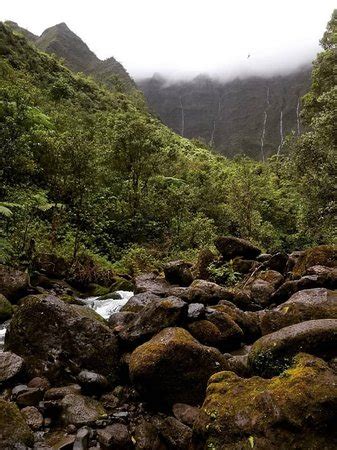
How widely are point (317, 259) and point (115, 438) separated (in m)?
8.60

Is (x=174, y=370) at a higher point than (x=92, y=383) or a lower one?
higher

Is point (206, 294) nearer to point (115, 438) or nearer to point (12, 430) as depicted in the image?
point (115, 438)

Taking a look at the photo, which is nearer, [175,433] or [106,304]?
[175,433]

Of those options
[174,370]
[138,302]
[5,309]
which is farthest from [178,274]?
[174,370]

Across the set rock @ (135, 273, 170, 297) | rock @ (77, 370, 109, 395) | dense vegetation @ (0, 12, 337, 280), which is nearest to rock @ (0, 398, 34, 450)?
rock @ (77, 370, 109, 395)

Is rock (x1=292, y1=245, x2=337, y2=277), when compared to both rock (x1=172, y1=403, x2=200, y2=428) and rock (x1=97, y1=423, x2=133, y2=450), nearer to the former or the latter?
rock (x1=172, y1=403, x2=200, y2=428)

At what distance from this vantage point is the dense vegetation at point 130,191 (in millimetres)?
14406

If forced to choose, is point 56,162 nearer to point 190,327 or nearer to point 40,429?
point 190,327

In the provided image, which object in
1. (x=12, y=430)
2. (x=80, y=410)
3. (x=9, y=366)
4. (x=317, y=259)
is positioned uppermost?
(x=12, y=430)

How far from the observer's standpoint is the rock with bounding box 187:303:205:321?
7895mm

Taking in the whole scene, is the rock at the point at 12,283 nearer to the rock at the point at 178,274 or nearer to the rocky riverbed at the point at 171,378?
the rocky riverbed at the point at 171,378

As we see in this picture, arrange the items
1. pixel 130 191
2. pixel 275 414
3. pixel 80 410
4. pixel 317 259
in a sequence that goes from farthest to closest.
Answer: pixel 130 191
pixel 317 259
pixel 80 410
pixel 275 414

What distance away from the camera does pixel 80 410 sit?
18.8ft

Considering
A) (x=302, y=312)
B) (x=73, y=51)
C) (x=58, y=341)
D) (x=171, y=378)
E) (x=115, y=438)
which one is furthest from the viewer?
(x=73, y=51)
